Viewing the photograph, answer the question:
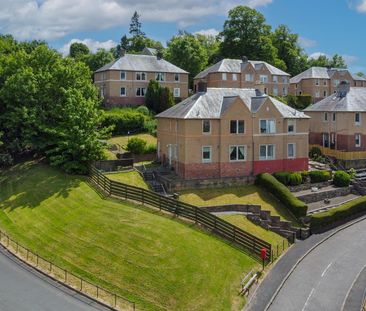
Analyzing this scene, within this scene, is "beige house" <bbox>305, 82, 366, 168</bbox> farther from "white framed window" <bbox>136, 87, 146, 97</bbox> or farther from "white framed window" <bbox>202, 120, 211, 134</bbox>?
"white framed window" <bbox>136, 87, 146, 97</bbox>

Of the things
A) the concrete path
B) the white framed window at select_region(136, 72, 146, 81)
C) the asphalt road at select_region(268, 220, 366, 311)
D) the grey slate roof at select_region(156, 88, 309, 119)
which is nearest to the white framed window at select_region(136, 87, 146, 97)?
the white framed window at select_region(136, 72, 146, 81)

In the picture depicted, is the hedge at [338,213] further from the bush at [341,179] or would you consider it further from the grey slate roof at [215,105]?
the grey slate roof at [215,105]

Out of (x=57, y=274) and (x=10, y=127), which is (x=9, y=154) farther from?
(x=57, y=274)

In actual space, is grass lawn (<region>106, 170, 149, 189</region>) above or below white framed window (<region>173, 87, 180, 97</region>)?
below

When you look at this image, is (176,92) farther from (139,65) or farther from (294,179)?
(294,179)

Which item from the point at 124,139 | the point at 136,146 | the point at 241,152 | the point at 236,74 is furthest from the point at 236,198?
the point at 236,74

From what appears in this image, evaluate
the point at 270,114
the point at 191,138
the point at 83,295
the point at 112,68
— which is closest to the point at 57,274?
the point at 83,295
